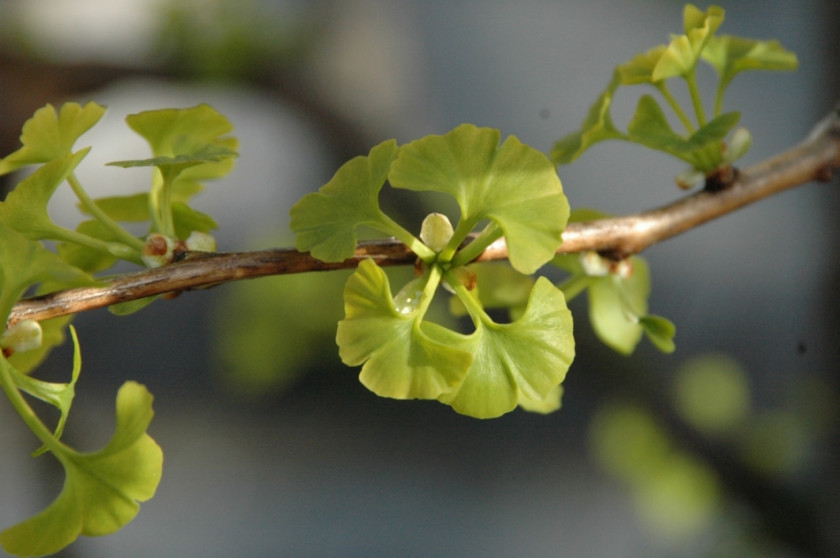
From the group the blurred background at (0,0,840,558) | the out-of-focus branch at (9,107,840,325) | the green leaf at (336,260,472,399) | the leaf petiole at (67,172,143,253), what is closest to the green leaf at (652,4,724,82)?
the out-of-focus branch at (9,107,840,325)

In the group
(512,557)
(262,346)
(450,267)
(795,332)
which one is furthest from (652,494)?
(450,267)

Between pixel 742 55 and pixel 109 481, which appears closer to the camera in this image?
pixel 109 481

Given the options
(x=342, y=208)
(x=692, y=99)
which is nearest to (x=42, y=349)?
(x=342, y=208)

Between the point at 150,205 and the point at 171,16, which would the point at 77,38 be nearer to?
the point at 171,16

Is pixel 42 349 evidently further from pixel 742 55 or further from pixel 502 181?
pixel 742 55

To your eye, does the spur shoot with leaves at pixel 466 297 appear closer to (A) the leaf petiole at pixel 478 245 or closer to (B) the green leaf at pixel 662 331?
(A) the leaf petiole at pixel 478 245

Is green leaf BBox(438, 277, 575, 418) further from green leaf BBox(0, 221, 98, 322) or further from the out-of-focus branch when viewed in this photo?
green leaf BBox(0, 221, 98, 322)

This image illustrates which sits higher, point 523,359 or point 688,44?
point 688,44
